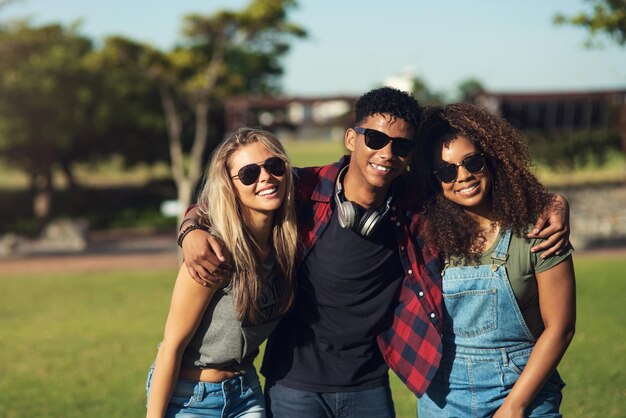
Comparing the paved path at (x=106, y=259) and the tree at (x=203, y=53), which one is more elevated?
the tree at (x=203, y=53)

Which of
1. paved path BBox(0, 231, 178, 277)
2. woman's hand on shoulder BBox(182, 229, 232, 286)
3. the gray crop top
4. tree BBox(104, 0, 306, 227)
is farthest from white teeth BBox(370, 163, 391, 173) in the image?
tree BBox(104, 0, 306, 227)

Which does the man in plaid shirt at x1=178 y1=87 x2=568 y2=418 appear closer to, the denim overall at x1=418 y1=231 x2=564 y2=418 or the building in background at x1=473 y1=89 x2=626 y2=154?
the denim overall at x1=418 y1=231 x2=564 y2=418

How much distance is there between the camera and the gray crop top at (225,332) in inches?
118

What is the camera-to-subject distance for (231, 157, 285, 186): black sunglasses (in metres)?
3.07

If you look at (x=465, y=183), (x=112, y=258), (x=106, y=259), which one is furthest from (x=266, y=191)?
(x=112, y=258)

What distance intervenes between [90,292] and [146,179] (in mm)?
17425

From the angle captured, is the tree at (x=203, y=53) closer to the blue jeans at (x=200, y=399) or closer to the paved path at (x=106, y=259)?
the paved path at (x=106, y=259)

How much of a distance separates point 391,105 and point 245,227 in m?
0.75

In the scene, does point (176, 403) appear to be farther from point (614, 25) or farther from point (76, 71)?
point (76, 71)

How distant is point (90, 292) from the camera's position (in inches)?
552

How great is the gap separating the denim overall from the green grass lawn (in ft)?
10.5

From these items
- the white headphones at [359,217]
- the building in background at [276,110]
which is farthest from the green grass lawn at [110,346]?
the building in background at [276,110]

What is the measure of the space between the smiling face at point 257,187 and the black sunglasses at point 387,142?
37cm

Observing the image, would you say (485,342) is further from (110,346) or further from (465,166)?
(110,346)
